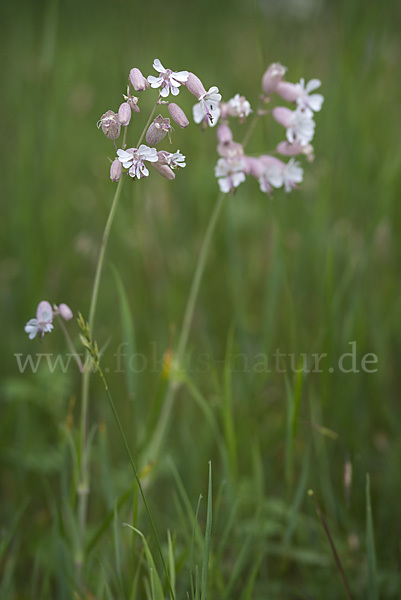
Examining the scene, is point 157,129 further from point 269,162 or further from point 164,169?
point 269,162

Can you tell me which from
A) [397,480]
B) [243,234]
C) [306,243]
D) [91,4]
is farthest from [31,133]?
[91,4]

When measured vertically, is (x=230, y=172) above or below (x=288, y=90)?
below

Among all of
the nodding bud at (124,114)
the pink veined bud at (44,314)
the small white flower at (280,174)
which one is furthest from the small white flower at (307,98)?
the pink veined bud at (44,314)

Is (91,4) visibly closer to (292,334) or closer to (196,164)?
(196,164)

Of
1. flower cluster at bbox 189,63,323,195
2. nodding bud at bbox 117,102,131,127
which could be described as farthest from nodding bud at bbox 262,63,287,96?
nodding bud at bbox 117,102,131,127

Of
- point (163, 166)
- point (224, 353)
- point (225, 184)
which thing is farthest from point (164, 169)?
point (224, 353)
